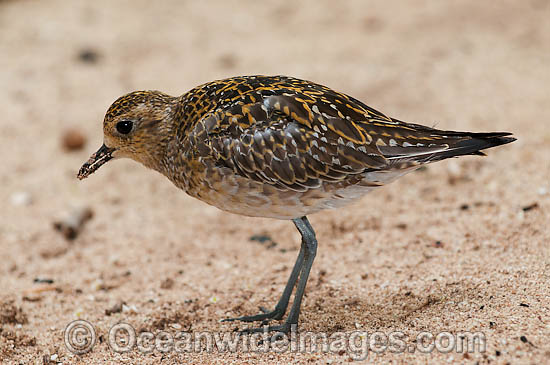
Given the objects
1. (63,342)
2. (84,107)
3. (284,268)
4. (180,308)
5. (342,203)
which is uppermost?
(84,107)

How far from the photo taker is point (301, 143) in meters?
4.52

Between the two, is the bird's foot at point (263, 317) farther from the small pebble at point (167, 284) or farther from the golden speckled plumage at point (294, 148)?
the small pebble at point (167, 284)

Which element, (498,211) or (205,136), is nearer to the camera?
(205,136)

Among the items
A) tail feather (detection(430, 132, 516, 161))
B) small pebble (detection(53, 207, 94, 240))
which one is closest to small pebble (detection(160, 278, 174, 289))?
small pebble (detection(53, 207, 94, 240))

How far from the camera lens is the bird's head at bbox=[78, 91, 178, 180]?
5055 millimetres

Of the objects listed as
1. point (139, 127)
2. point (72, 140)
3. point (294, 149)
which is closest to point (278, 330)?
point (294, 149)

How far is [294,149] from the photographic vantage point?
4523mm

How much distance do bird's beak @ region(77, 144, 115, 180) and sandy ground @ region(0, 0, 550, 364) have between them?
125cm

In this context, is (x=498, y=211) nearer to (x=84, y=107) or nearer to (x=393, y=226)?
(x=393, y=226)

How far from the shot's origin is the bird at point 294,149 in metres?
4.51

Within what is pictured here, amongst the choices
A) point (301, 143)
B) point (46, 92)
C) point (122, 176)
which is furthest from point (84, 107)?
point (301, 143)

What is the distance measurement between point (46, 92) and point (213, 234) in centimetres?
471

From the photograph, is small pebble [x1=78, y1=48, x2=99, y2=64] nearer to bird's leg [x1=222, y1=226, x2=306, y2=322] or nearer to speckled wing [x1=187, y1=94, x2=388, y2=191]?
speckled wing [x1=187, y1=94, x2=388, y2=191]

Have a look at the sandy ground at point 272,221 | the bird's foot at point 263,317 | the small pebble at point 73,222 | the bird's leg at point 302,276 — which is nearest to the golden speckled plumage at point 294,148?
the bird's leg at point 302,276
